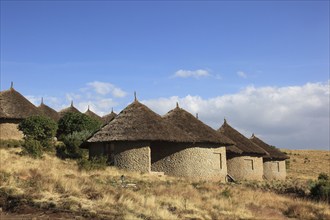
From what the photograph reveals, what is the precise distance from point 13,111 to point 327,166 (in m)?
44.7

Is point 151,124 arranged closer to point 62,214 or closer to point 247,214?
point 247,214

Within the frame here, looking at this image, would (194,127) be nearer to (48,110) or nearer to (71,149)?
(71,149)

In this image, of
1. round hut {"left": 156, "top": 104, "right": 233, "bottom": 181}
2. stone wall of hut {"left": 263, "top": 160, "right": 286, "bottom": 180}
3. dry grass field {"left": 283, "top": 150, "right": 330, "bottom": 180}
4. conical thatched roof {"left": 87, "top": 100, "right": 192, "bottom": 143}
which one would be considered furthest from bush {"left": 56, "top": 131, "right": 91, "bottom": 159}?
dry grass field {"left": 283, "top": 150, "right": 330, "bottom": 180}

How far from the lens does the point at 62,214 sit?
12.6 meters

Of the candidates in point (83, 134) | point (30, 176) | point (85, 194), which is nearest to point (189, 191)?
point (85, 194)

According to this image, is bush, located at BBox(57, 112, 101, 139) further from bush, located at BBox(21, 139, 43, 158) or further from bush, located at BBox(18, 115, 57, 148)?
bush, located at BBox(21, 139, 43, 158)

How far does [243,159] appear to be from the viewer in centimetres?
3672

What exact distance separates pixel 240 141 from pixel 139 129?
40.4 ft

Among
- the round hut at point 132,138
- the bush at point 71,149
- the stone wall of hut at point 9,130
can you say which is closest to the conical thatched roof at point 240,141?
the round hut at point 132,138

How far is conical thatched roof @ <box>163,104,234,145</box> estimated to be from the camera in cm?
3038

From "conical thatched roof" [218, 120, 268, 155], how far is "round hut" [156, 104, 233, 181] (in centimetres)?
574

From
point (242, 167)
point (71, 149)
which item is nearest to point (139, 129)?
point (71, 149)

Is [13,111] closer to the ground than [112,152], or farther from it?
farther from it

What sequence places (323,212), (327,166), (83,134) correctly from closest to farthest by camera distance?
(323,212)
(83,134)
(327,166)
